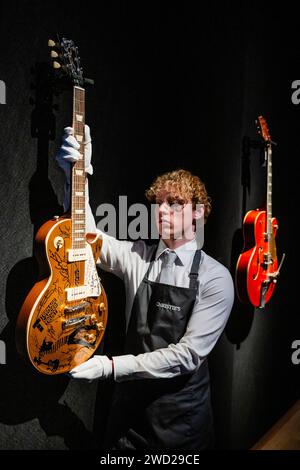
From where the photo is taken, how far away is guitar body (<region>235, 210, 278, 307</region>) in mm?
2273

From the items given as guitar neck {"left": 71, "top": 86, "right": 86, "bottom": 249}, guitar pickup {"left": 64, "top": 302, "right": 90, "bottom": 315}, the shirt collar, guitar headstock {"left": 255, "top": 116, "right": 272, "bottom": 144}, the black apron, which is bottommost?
the black apron

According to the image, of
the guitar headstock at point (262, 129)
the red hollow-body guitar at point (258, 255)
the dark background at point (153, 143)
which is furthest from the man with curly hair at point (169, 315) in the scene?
the guitar headstock at point (262, 129)

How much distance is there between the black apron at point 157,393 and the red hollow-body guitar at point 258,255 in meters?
0.56

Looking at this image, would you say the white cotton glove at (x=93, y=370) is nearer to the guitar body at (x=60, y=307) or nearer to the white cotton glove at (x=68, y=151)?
the guitar body at (x=60, y=307)

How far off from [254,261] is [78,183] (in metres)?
1.23

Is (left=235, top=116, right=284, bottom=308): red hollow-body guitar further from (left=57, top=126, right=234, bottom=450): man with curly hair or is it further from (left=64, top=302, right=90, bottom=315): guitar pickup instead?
(left=64, top=302, right=90, bottom=315): guitar pickup

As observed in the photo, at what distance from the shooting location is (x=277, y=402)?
3.30 m

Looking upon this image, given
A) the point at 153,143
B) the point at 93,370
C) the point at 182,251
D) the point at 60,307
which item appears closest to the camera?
the point at 60,307

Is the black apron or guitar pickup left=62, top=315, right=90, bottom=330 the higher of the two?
guitar pickup left=62, top=315, right=90, bottom=330

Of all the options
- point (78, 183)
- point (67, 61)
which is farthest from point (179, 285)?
point (67, 61)

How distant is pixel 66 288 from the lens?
1.38 m

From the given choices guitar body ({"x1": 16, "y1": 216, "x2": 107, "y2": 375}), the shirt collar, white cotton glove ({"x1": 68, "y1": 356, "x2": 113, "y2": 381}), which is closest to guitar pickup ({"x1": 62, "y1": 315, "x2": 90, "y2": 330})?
guitar body ({"x1": 16, "y1": 216, "x2": 107, "y2": 375})

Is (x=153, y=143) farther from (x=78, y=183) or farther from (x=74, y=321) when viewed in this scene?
(x=74, y=321)

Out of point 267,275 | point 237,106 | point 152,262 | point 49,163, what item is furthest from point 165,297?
point 237,106
